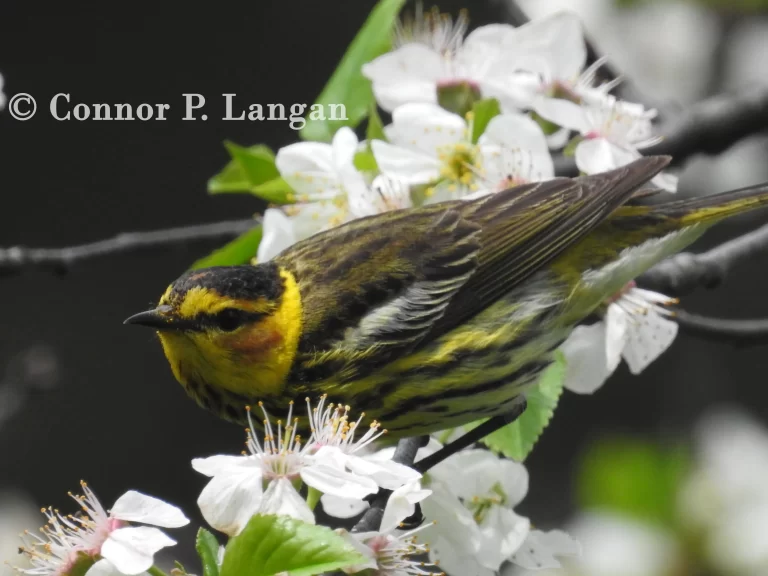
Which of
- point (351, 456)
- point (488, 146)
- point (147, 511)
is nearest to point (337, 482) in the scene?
point (351, 456)

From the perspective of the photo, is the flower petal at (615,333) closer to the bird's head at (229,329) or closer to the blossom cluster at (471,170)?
the blossom cluster at (471,170)

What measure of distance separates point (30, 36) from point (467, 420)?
17.5 ft

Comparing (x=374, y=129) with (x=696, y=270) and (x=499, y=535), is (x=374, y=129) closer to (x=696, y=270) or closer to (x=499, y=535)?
(x=696, y=270)

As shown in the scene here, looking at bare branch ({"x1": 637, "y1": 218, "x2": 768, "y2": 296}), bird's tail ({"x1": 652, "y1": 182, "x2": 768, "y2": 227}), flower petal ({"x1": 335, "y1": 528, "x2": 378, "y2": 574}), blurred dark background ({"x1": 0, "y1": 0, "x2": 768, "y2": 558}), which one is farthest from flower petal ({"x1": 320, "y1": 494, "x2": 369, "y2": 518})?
blurred dark background ({"x1": 0, "y1": 0, "x2": 768, "y2": 558})

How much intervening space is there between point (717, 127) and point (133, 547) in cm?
227

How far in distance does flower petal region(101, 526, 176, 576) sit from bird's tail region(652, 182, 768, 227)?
174 centimetres

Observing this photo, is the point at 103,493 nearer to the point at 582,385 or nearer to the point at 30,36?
the point at 30,36

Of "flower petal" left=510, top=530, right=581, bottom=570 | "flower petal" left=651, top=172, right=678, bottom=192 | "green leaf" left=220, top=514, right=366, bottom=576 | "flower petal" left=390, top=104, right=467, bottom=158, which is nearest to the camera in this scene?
"green leaf" left=220, top=514, right=366, bottom=576

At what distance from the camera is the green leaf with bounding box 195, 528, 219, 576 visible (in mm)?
1789

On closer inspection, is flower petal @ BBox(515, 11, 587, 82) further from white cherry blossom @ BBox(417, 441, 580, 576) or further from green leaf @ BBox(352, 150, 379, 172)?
white cherry blossom @ BBox(417, 441, 580, 576)

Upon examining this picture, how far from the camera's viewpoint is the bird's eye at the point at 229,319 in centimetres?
251

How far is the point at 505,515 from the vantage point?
249 centimetres

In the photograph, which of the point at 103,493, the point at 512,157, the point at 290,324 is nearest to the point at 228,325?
the point at 290,324

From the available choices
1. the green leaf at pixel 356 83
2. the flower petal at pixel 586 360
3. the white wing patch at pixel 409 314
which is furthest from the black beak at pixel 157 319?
the flower petal at pixel 586 360
